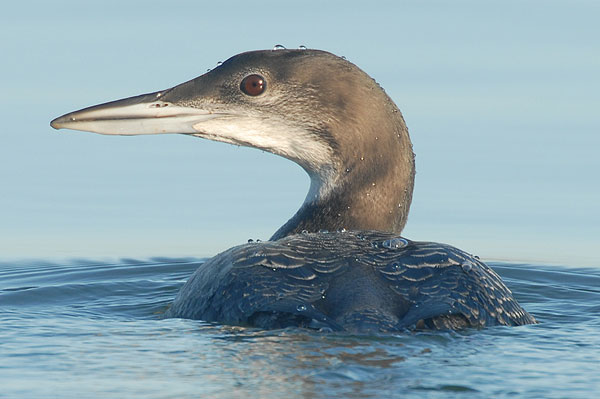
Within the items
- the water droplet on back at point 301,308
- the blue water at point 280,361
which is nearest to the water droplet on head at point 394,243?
the blue water at point 280,361

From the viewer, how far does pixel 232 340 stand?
20.4 feet

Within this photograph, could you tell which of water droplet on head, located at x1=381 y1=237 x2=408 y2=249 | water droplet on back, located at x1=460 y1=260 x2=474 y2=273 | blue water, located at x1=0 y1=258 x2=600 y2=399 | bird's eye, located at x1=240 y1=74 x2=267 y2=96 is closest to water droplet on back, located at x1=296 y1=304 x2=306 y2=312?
blue water, located at x1=0 y1=258 x2=600 y2=399

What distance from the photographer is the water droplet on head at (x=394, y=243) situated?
670 cm

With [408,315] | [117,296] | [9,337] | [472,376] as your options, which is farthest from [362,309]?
[117,296]

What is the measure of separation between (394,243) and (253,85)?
1497 mm

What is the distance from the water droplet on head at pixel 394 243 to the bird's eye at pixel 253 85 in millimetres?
1412

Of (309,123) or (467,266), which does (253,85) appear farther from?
(467,266)

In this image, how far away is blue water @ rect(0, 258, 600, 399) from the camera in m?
5.61

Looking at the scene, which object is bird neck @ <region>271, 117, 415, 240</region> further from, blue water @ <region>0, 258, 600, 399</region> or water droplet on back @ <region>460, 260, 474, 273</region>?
water droplet on back @ <region>460, 260, 474, 273</region>

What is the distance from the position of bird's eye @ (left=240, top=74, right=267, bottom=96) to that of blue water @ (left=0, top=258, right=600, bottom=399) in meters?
1.39

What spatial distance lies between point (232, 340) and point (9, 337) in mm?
1241

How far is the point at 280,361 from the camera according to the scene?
5840 millimetres

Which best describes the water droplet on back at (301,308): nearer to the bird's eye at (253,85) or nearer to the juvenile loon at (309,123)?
the juvenile loon at (309,123)

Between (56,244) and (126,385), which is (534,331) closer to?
(126,385)
